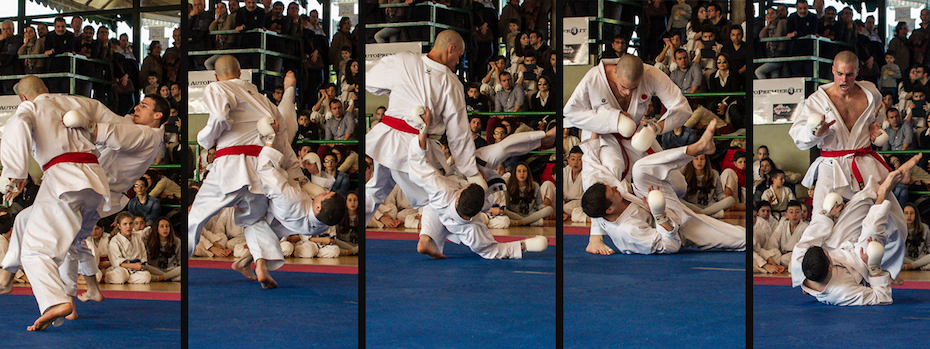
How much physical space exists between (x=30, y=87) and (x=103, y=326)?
1.12 metres

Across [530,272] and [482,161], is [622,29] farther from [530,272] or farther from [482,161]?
[530,272]

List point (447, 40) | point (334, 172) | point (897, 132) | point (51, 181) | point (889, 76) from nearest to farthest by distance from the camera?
point (51, 181), point (447, 40), point (334, 172), point (897, 132), point (889, 76)

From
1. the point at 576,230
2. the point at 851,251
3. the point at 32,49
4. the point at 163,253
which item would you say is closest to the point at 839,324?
the point at 851,251

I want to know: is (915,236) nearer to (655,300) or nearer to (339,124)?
(655,300)

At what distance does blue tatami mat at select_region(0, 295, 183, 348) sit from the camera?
256 centimetres

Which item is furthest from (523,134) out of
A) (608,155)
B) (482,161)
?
(608,155)

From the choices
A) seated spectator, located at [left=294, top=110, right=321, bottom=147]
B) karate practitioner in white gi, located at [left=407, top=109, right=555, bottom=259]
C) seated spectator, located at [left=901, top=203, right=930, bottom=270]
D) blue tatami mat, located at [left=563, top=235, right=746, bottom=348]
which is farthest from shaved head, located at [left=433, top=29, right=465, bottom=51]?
seated spectator, located at [left=901, top=203, right=930, bottom=270]

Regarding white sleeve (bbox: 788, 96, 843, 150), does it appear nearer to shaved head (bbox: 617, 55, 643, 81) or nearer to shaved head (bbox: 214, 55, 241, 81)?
shaved head (bbox: 617, 55, 643, 81)

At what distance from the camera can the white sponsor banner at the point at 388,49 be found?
3816mm

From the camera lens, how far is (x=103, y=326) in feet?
9.27

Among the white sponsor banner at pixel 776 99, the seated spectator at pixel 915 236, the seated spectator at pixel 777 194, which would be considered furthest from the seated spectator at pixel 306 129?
the seated spectator at pixel 915 236

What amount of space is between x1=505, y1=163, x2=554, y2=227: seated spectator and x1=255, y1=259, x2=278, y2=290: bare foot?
5.09 feet

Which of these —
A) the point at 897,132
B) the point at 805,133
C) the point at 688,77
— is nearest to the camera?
the point at 805,133

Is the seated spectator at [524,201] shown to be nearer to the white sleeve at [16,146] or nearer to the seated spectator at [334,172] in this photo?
the seated spectator at [334,172]
